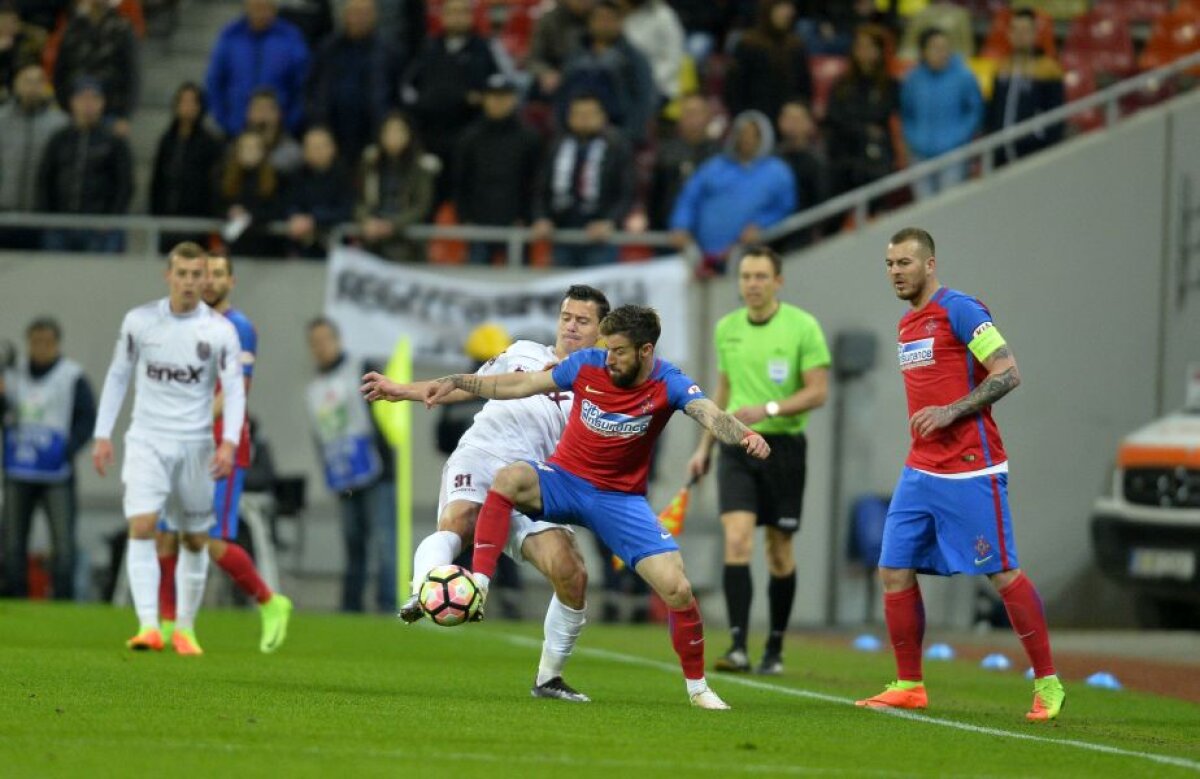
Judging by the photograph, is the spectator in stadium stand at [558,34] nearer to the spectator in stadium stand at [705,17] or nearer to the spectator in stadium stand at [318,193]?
the spectator in stadium stand at [705,17]

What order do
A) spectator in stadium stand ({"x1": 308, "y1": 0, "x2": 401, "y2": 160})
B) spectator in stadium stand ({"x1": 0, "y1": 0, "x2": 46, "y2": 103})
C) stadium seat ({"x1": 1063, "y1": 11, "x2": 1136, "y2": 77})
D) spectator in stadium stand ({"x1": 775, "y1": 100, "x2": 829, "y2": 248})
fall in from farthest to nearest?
stadium seat ({"x1": 1063, "y1": 11, "x2": 1136, "y2": 77}) → spectator in stadium stand ({"x1": 0, "y1": 0, "x2": 46, "y2": 103}) → spectator in stadium stand ({"x1": 308, "y1": 0, "x2": 401, "y2": 160}) → spectator in stadium stand ({"x1": 775, "y1": 100, "x2": 829, "y2": 248})

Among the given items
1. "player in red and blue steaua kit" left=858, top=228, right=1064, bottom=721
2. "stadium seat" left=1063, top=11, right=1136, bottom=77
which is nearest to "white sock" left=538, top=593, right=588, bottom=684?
"player in red and blue steaua kit" left=858, top=228, right=1064, bottom=721

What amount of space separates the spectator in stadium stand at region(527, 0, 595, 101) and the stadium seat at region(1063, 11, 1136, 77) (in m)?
5.09

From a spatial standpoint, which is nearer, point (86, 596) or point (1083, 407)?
point (86, 596)

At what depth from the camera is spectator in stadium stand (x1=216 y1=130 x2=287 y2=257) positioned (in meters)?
18.5

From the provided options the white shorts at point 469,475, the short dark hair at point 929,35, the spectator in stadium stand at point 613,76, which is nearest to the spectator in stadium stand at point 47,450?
the spectator in stadium stand at point 613,76

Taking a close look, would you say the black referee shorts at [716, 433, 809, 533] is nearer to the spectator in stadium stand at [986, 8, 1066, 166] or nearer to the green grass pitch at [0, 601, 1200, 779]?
the green grass pitch at [0, 601, 1200, 779]

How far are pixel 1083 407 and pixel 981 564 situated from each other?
35.2ft

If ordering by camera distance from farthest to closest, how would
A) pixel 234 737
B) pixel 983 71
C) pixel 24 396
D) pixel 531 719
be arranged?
pixel 983 71 → pixel 24 396 → pixel 531 719 → pixel 234 737

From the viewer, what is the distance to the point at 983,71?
21.6 m

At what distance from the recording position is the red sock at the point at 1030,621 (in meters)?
9.55

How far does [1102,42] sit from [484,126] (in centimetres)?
710

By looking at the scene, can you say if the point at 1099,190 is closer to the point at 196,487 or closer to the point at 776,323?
the point at 776,323

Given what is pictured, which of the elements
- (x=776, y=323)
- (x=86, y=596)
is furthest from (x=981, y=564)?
(x=86, y=596)
